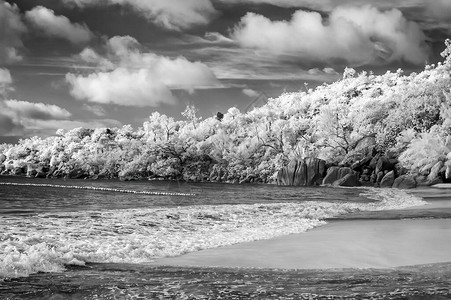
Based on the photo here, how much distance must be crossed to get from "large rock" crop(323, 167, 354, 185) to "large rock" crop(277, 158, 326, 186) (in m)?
1.54

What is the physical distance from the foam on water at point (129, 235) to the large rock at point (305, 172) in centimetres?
3905

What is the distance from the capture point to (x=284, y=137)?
265 ft

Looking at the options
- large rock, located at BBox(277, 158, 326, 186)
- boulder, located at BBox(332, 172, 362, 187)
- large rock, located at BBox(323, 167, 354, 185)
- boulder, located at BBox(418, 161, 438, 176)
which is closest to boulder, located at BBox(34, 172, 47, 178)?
large rock, located at BBox(277, 158, 326, 186)

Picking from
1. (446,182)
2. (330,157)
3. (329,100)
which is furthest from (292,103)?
(446,182)

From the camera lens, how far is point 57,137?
142 meters

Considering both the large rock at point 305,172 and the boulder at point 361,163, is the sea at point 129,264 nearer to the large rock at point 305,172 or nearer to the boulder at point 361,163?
the large rock at point 305,172

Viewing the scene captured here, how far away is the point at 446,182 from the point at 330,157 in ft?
69.2

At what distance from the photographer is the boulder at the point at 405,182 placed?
4934cm

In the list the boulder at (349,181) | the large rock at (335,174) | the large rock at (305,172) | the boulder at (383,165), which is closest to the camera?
the boulder at (349,181)

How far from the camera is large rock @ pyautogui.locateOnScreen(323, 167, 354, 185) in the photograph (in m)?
57.1

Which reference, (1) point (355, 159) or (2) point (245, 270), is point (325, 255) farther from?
(1) point (355, 159)

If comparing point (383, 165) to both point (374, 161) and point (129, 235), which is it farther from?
point (129, 235)

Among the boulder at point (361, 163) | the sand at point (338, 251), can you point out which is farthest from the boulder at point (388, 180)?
the sand at point (338, 251)

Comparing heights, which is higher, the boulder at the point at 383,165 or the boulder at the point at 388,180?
the boulder at the point at 383,165
